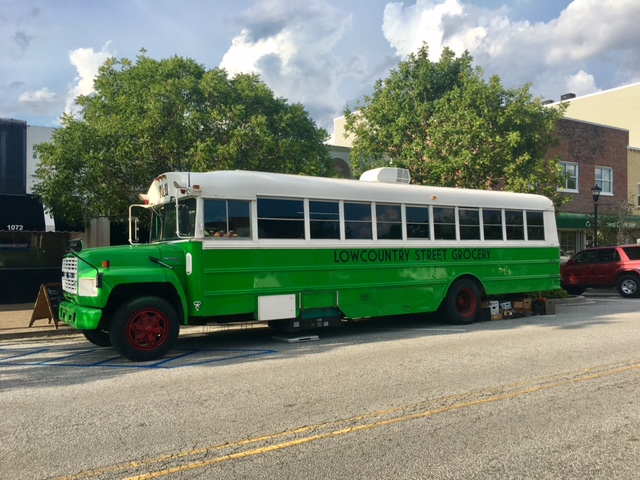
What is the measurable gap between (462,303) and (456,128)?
647cm

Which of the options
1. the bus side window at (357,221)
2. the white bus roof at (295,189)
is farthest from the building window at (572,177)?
the bus side window at (357,221)

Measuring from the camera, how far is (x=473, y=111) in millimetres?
16297

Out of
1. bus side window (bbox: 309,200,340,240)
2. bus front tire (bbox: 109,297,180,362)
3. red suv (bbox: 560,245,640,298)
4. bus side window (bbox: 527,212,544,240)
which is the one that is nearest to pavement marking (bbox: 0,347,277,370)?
bus front tire (bbox: 109,297,180,362)

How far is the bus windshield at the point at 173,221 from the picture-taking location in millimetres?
8758

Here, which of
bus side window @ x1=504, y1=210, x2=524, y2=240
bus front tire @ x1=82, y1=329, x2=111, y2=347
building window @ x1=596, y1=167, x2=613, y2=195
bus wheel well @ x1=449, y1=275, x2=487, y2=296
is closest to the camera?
bus front tire @ x1=82, y1=329, x2=111, y2=347

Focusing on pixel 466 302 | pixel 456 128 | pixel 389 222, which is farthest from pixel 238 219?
pixel 456 128

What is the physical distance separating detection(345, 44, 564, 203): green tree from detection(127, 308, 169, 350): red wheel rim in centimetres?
1045

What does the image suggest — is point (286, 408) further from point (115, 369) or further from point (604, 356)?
point (604, 356)

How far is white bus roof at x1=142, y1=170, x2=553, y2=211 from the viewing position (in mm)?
8812

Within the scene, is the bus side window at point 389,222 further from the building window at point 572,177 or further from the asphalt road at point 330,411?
the building window at point 572,177

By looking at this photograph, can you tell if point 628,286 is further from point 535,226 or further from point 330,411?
point 330,411

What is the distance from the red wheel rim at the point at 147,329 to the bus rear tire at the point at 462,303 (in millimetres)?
5878

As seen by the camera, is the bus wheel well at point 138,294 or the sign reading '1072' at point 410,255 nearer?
the bus wheel well at point 138,294

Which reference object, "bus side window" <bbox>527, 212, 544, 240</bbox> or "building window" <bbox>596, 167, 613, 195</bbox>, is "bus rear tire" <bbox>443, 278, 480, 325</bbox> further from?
"building window" <bbox>596, 167, 613, 195</bbox>
